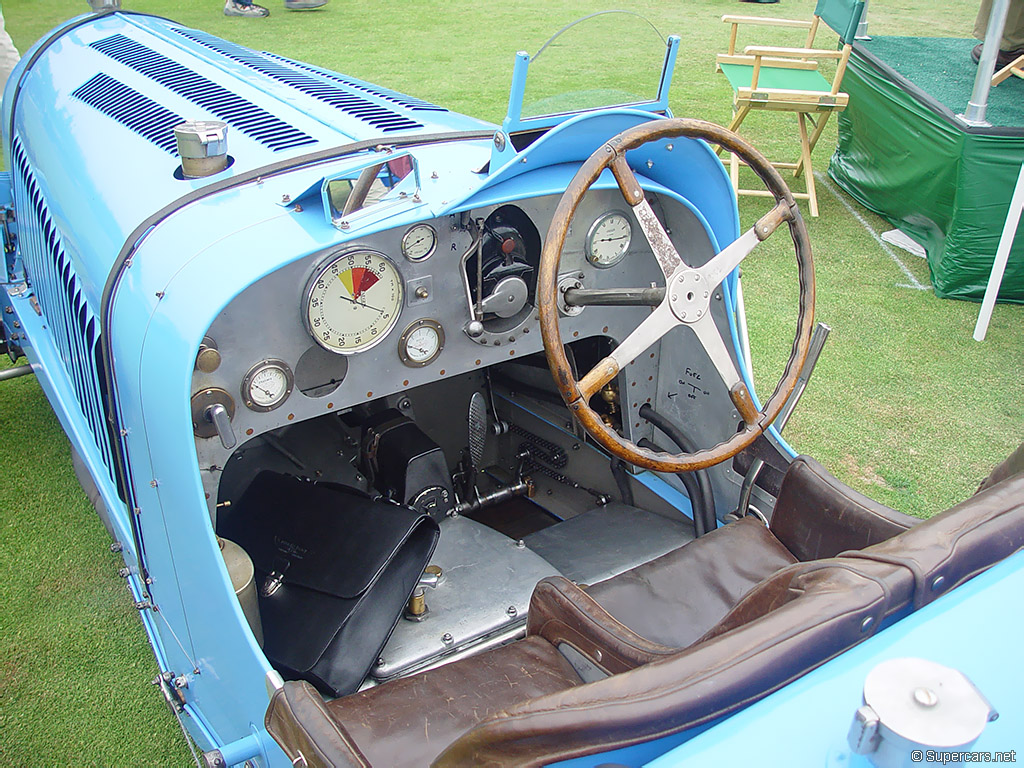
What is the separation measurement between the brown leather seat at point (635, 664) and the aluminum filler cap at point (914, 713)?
0.16 metres

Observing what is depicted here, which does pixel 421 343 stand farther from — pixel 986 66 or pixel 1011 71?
pixel 1011 71

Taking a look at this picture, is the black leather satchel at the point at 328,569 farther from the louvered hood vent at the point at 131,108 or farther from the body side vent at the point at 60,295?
the louvered hood vent at the point at 131,108

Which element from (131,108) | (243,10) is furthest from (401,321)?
(243,10)

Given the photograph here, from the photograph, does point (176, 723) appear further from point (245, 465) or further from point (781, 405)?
point (781, 405)

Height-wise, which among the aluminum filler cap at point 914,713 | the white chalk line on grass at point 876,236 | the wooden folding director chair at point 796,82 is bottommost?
the white chalk line on grass at point 876,236

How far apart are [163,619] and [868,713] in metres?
1.83

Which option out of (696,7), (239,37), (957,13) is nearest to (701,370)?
Result: (239,37)

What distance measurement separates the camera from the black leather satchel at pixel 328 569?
2.05 metres

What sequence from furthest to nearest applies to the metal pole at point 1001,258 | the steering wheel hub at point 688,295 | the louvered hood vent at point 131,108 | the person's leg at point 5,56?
the person's leg at point 5,56, the metal pole at point 1001,258, the louvered hood vent at point 131,108, the steering wheel hub at point 688,295

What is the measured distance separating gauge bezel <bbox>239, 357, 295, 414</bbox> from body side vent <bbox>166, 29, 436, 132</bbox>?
88cm

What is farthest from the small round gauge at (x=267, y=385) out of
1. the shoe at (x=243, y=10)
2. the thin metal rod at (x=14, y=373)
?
the shoe at (x=243, y=10)

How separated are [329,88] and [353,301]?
1.28m

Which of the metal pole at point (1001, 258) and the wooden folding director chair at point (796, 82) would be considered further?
the wooden folding director chair at point (796, 82)

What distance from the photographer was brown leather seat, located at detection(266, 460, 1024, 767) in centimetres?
103
